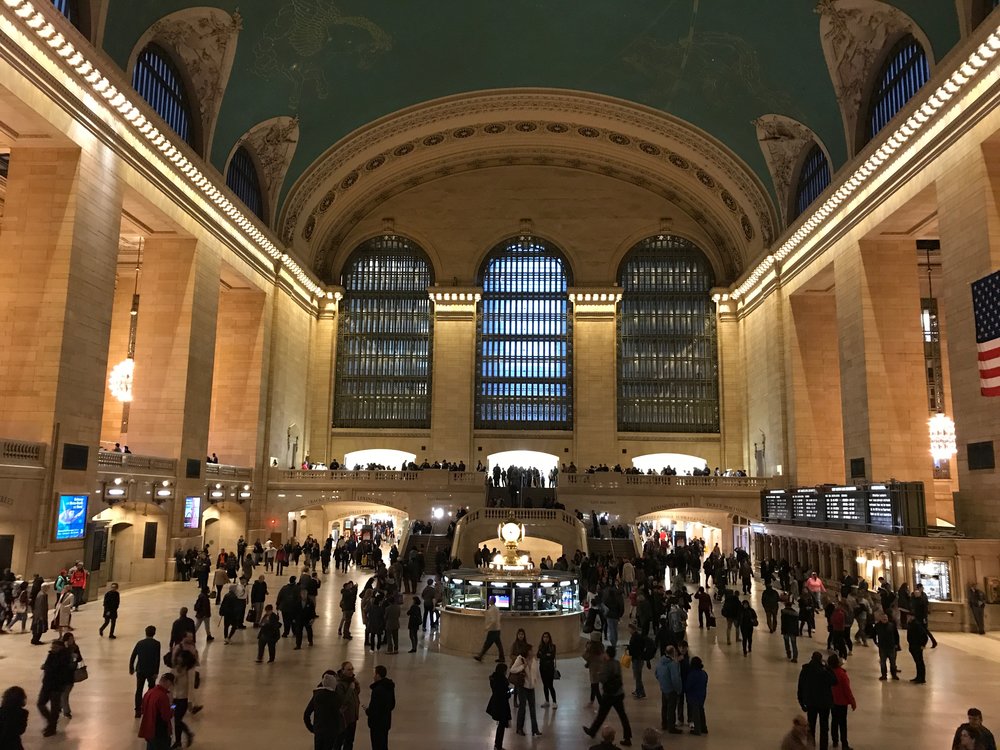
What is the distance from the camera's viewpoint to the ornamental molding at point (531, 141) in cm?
2978

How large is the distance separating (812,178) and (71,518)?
24826mm

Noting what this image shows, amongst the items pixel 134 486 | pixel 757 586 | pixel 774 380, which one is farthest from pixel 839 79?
pixel 134 486

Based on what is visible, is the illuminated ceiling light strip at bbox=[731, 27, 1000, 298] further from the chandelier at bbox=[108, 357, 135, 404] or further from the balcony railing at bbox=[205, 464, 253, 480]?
the balcony railing at bbox=[205, 464, 253, 480]

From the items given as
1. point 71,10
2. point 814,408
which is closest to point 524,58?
point 71,10

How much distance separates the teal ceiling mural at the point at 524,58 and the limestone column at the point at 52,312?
3777 mm

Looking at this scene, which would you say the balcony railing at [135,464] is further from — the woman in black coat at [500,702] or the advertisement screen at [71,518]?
the woman in black coat at [500,702]

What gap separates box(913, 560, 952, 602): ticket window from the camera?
15469 mm

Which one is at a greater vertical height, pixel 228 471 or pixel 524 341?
pixel 524 341

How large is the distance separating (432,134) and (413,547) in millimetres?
17498

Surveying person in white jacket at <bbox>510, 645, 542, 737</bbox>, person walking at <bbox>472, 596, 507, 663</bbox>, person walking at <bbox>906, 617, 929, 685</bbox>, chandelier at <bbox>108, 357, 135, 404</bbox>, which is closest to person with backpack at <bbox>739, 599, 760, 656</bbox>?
person walking at <bbox>906, 617, 929, 685</bbox>

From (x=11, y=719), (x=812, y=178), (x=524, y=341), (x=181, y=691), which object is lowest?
(x=181, y=691)

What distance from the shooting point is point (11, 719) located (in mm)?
5473

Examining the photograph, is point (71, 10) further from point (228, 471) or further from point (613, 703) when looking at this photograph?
point (613, 703)

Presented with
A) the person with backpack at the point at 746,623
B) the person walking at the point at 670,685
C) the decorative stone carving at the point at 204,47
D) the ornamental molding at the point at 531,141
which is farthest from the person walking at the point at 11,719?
the ornamental molding at the point at 531,141
